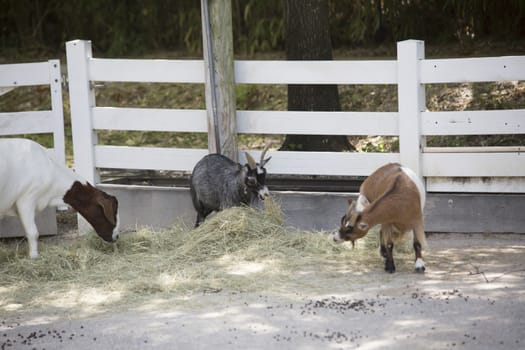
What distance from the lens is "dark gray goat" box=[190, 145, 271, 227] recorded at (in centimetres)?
801

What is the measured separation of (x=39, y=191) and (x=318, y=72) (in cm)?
254

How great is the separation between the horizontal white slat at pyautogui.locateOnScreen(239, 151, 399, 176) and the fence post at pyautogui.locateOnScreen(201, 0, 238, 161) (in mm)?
460

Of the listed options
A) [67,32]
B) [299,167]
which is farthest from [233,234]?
[67,32]

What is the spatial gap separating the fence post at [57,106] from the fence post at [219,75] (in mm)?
1375

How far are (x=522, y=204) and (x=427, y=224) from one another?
0.80 m

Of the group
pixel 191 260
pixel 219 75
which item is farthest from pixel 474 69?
pixel 191 260

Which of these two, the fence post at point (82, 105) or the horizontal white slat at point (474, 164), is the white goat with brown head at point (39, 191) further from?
the horizontal white slat at point (474, 164)

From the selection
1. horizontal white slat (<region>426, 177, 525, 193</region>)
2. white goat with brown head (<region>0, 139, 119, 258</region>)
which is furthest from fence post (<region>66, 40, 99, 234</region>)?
horizontal white slat (<region>426, 177, 525, 193</region>)

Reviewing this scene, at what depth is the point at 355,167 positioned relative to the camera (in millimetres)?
8227

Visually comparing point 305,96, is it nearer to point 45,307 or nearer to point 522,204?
point 522,204

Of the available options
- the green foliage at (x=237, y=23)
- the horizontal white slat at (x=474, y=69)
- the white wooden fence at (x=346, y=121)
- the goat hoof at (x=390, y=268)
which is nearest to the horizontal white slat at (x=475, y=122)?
the white wooden fence at (x=346, y=121)

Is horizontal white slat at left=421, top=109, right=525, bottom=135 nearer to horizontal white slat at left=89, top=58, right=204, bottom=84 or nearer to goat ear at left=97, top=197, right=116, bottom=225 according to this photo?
horizontal white slat at left=89, top=58, right=204, bottom=84

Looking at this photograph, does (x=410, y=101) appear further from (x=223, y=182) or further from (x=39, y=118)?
(x=39, y=118)

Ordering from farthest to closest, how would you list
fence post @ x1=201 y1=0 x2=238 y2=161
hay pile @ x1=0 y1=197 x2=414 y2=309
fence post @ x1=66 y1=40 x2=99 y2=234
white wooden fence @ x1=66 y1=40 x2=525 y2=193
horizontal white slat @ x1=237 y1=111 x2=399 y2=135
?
fence post @ x1=66 y1=40 x2=99 y2=234
fence post @ x1=201 y1=0 x2=238 y2=161
horizontal white slat @ x1=237 y1=111 x2=399 y2=135
white wooden fence @ x1=66 y1=40 x2=525 y2=193
hay pile @ x1=0 y1=197 x2=414 y2=309
